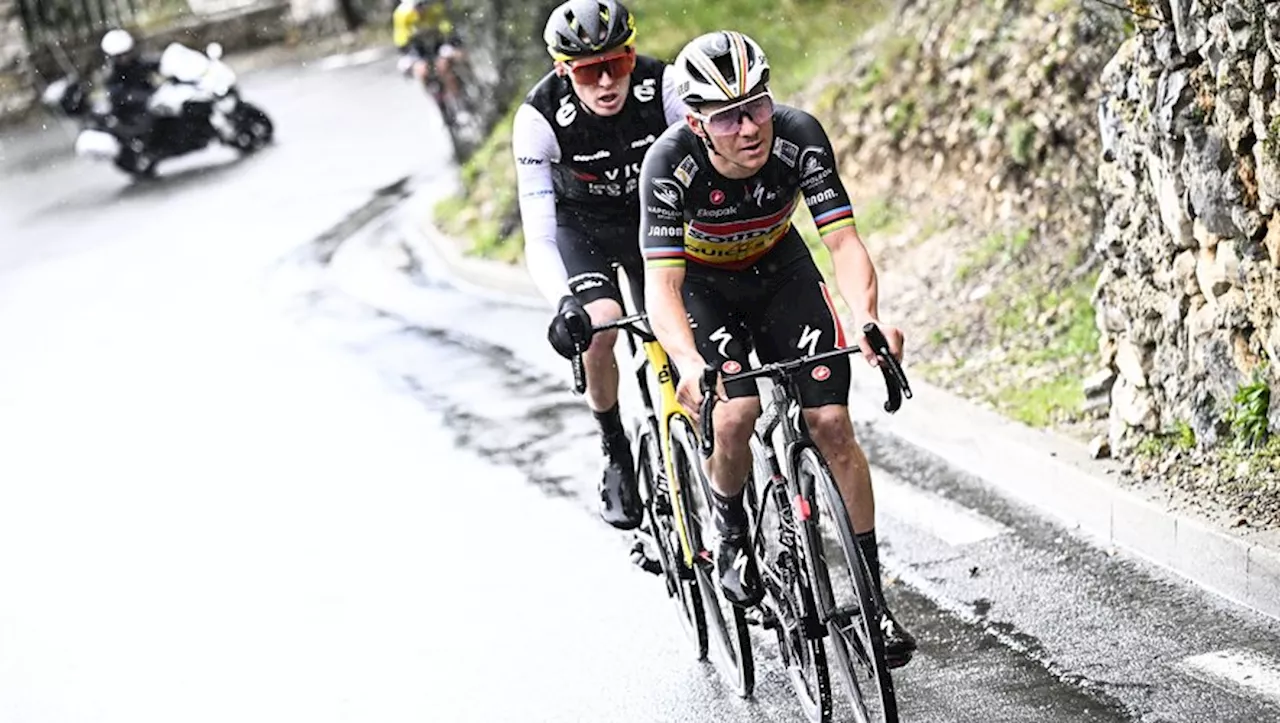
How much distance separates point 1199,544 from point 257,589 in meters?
4.45

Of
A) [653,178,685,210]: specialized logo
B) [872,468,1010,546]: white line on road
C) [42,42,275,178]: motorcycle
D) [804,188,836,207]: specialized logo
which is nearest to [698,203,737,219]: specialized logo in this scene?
[653,178,685,210]: specialized logo

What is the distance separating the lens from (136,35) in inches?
1458

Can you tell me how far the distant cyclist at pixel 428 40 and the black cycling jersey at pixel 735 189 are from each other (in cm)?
1660

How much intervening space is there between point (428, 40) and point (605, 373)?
1678 centimetres

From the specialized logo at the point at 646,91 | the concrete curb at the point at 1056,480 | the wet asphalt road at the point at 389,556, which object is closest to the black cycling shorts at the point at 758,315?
the specialized logo at the point at 646,91

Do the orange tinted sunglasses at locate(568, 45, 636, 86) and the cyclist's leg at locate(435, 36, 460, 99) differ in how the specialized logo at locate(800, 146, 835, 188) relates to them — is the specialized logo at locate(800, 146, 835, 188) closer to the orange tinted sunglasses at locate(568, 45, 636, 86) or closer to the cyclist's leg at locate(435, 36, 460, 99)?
the orange tinted sunglasses at locate(568, 45, 636, 86)

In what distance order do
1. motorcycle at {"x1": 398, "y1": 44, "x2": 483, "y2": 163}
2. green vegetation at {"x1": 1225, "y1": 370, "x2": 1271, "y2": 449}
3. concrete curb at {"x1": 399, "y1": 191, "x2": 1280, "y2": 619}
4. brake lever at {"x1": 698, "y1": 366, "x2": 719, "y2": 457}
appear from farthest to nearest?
motorcycle at {"x1": 398, "y1": 44, "x2": 483, "y2": 163}, green vegetation at {"x1": 1225, "y1": 370, "x2": 1271, "y2": 449}, concrete curb at {"x1": 399, "y1": 191, "x2": 1280, "y2": 619}, brake lever at {"x1": 698, "y1": 366, "x2": 719, "y2": 457}

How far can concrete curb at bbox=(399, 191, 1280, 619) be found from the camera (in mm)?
6840

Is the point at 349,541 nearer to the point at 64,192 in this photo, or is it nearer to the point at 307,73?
the point at 64,192

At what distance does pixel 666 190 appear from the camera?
6.10 m

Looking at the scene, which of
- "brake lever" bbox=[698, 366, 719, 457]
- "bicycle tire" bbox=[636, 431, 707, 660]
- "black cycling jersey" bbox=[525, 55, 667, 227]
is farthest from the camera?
"black cycling jersey" bbox=[525, 55, 667, 227]

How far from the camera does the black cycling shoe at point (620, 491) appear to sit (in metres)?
7.46

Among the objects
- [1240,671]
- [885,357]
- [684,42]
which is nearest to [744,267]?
[885,357]

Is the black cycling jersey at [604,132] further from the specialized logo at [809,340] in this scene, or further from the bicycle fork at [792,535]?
the bicycle fork at [792,535]
